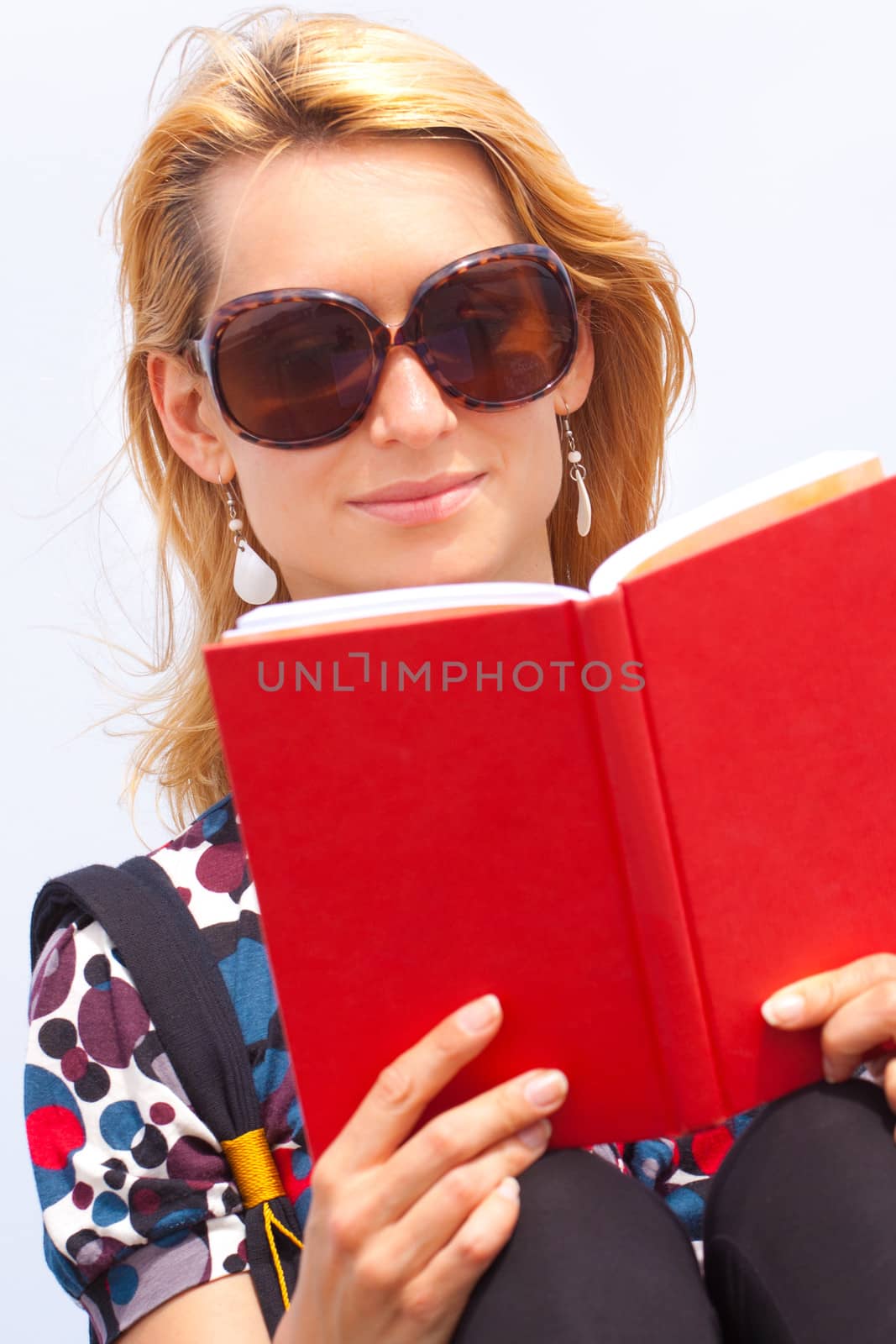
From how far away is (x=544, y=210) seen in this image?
1.56 meters

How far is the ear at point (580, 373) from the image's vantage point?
5.44 ft

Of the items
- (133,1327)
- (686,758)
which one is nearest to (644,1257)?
(686,758)

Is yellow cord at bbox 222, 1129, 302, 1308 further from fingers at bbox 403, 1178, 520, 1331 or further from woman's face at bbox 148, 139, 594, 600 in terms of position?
woman's face at bbox 148, 139, 594, 600

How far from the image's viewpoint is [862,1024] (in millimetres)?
980

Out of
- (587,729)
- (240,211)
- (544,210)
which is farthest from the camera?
(544,210)

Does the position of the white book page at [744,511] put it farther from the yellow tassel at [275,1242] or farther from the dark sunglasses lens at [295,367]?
the yellow tassel at [275,1242]

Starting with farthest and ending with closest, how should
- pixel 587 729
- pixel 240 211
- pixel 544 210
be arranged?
pixel 544 210 < pixel 240 211 < pixel 587 729

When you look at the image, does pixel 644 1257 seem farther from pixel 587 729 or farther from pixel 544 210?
pixel 544 210

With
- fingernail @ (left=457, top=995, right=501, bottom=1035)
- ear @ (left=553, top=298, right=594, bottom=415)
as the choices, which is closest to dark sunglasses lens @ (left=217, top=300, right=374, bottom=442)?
ear @ (left=553, top=298, right=594, bottom=415)

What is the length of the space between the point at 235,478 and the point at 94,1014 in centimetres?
66

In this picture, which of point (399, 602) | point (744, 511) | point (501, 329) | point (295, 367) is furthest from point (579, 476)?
point (399, 602)

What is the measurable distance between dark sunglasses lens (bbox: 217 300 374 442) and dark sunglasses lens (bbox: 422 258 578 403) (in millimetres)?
77

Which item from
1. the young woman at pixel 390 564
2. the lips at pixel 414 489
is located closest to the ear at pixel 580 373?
the young woman at pixel 390 564

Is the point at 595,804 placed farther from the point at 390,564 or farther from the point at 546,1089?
the point at 390,564
